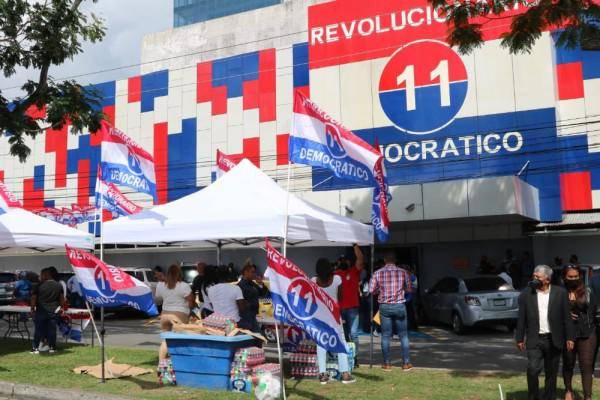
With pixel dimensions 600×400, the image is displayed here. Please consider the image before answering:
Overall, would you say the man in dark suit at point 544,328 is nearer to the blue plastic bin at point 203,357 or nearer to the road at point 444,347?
the road at point 444,347

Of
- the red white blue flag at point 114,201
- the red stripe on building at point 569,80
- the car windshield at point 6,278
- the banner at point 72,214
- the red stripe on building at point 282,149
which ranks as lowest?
the car windshield at point 6,278

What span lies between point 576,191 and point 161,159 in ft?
59.4

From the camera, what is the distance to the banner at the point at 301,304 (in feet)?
24.2

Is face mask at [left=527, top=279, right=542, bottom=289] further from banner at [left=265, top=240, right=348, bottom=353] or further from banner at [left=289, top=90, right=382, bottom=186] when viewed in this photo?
banner at [left=289, top=90, right=382, bottom=186]

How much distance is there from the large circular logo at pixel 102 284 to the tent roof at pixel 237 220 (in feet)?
4.00

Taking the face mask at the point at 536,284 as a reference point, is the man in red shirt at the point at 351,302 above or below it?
below

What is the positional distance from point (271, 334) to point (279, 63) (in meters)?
17.1

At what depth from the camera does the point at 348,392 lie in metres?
8.53

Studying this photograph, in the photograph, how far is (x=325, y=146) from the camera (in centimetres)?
948

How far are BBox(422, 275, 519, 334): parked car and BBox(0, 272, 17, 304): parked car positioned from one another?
601 inches

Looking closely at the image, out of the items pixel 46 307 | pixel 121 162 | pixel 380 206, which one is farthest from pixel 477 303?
pixel 46 307

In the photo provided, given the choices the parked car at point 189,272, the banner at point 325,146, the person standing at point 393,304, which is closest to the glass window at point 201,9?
the parked car at point 189,272

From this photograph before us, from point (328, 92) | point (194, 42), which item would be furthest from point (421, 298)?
point (194, 42)

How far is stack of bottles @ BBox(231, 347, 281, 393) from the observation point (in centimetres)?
865
